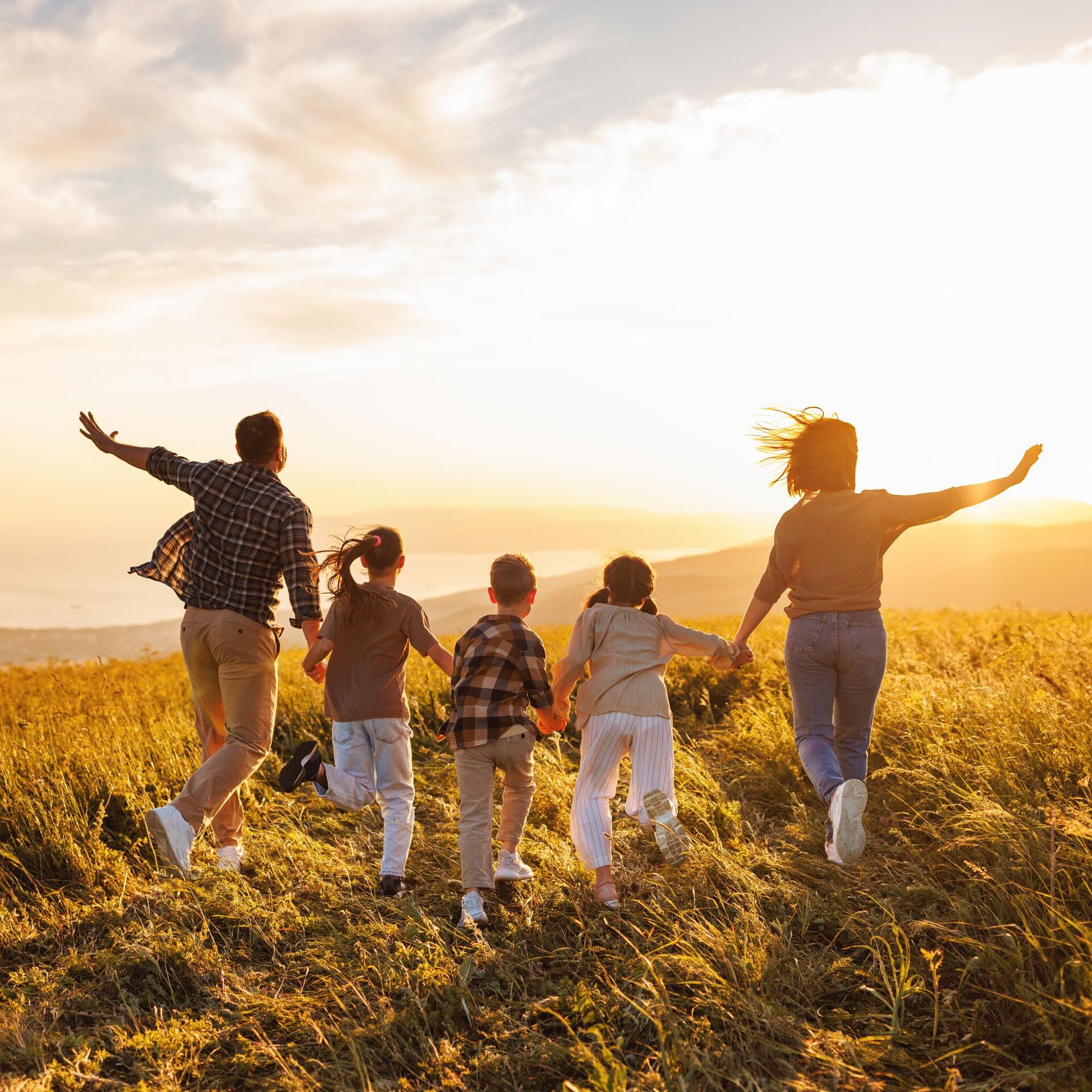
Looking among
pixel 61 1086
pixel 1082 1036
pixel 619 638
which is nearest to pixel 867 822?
pixel 619 638

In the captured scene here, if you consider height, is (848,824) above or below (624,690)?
below

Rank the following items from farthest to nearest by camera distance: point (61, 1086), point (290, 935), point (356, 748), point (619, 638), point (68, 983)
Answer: point (356, 748)
point (619, 638)
point (290, 935)
point (68, 983)
point (61, 1086)

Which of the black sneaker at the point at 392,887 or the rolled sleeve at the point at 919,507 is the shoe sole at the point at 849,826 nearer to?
the rolled sleeve at the point at 919,507

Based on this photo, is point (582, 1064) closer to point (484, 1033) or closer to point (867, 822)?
point (484, 1033)

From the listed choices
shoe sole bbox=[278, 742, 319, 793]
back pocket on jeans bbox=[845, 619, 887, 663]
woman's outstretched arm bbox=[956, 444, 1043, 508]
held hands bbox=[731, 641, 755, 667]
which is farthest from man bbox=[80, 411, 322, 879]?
woman's outstretched arm bbox=[956, 444, 1043, 508]

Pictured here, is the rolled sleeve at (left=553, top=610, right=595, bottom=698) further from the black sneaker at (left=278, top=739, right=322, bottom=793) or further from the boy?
the black sneaker at (left=278, top=739, right=322, bottom=793)

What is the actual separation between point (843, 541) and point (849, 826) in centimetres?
143

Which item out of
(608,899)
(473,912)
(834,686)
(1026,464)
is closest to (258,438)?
(473,912)

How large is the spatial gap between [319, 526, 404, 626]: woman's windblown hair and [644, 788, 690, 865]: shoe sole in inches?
71.9

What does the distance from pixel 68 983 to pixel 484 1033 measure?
6.97 ft

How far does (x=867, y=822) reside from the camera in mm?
5480

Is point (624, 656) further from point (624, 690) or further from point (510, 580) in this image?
point (510, 580)

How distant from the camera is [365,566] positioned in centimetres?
547

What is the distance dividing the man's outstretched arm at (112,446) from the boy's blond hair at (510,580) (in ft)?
7.76
